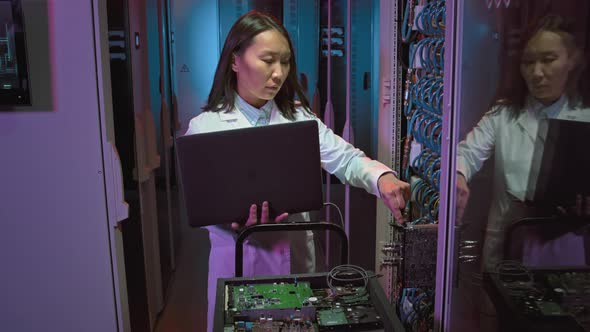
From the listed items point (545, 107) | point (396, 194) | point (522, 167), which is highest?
point (545, 107)

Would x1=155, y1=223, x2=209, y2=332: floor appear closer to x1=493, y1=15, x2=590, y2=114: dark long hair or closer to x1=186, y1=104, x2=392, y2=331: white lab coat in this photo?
x1=186, y1=104, x2=392, y2=331: white lab coat

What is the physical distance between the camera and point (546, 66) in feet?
2.81

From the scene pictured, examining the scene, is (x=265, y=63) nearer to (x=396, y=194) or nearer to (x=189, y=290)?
(x=396, y=194)

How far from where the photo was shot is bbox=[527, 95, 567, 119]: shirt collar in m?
0.84

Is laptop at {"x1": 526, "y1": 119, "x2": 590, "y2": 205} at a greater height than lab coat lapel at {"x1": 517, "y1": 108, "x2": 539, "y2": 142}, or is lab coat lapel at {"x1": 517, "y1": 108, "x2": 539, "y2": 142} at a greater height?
lab coat lapel at {"x1": 517, "y1": 108, "x2": 539, "y2": 142}

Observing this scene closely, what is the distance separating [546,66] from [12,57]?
5.21ft

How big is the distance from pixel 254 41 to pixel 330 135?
16.9 inches

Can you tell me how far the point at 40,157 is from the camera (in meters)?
1.81

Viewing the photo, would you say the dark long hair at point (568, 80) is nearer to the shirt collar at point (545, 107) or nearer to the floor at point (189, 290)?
the shirt collar at point (545, 107)

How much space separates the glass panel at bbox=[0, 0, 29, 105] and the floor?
1752 mm

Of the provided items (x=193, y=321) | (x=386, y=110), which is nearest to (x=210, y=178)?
(x=386, y=110)

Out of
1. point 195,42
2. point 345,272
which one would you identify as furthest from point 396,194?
point 195,42

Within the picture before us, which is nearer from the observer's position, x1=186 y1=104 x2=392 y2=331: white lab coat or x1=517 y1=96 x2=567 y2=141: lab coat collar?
x1=517 y1=96 x2=567 y2=141: lab coat collar

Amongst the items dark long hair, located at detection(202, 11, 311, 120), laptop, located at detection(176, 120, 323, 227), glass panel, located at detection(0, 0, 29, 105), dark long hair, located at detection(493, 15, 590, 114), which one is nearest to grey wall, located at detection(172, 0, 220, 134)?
dark long hair, located at detection(202, 11, 311, 120)
